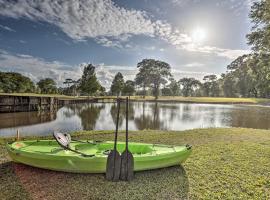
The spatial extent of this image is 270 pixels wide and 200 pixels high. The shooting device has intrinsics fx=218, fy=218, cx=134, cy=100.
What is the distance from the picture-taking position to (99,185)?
21.4 ft

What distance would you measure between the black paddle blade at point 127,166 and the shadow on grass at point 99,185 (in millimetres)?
193

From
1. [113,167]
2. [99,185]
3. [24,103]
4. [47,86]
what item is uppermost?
[47,86]

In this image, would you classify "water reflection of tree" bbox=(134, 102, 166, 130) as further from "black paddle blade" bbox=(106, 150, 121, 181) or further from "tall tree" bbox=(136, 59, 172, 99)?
"tall tree" bbox=(136, 59, 172, 99)

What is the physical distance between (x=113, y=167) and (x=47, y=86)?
97525 millimetres

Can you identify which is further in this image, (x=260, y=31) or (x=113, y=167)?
(x=260, y=31)

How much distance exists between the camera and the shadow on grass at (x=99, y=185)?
233 inches

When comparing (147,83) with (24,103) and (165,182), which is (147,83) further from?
(165,182)

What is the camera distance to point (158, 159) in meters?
7.33

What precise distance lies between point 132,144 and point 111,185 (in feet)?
8.09

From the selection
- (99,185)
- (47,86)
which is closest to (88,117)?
(99,185)

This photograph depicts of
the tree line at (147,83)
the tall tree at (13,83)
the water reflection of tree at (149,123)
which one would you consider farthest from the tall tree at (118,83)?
the water reflection of tree at (149,123)

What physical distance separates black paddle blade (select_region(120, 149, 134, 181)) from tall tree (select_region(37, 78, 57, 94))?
97.2 metres

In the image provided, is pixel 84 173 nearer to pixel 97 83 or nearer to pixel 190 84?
pixel 97 83

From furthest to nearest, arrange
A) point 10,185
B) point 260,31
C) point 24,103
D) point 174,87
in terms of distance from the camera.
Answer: point 174,87
point 24,103
point 260,31
point 10,185
